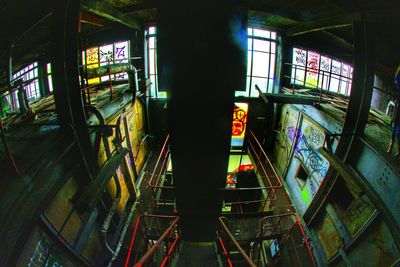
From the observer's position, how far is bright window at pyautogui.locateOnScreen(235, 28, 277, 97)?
9.70 m

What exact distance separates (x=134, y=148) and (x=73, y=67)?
4541 millimetres

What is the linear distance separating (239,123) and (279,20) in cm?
442

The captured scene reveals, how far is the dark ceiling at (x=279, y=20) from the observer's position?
4246 millimetres

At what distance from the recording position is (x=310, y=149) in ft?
23.6

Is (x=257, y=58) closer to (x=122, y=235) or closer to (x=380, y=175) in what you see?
(x=380, y=175)

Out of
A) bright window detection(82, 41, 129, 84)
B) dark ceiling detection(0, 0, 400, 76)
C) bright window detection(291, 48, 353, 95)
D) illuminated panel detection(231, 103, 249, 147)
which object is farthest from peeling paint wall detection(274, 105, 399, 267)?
bright window detection(82, 41, 129, 84)

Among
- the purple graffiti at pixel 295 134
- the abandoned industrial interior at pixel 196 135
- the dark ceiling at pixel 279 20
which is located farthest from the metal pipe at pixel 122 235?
the purple graffiti at pixel 295 134

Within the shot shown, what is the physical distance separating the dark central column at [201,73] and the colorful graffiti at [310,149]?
5870mm

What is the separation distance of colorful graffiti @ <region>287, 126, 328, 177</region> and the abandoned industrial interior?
0.07 metres

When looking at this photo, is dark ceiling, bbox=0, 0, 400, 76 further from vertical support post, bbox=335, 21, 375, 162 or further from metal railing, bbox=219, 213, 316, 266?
metal railing, bbox=219, 213, 316, 266

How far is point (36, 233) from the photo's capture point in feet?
10.8

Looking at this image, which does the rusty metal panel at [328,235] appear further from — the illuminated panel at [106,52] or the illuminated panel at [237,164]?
the illuminated panel at [106,52]

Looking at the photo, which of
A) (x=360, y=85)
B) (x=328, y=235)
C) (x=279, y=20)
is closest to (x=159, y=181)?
(x=328, y=235)

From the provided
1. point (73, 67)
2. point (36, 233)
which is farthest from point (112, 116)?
point (36, 233)
